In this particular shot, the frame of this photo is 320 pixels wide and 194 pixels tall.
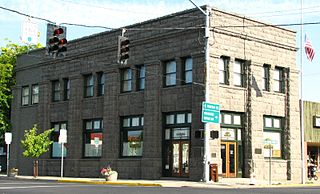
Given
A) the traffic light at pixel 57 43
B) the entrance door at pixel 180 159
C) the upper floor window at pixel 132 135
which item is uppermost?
the traffic light at pixel 57 43

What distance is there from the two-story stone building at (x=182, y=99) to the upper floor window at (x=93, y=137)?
7 centimetres

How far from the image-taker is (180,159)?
34.7 metres

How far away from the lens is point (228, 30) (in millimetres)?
34469

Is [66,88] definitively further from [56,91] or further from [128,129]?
[128,129]

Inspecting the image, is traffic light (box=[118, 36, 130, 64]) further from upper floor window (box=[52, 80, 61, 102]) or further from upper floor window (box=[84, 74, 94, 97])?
upper floor window (box=[52, 80, 61, 102])

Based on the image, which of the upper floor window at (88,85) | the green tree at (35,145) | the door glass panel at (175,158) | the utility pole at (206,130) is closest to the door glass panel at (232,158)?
the door glass panel at (175,158)

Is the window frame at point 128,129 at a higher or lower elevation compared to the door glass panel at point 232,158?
higher

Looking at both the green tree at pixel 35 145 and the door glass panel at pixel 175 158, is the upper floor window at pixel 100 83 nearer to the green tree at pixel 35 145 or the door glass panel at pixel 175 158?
the green tree at pixel 35 145

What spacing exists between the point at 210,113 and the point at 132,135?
28.5 feet

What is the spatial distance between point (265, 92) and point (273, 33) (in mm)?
4199

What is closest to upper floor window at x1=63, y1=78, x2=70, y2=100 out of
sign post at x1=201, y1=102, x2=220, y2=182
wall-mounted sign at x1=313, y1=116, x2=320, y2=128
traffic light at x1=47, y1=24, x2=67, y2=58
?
sign post at x1=201, y1=102, x2=220, y2=182

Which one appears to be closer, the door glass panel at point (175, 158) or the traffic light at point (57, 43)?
the traffic light at point (57, 43)

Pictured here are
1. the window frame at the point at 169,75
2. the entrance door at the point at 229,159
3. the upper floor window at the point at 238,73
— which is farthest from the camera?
the window frame at the point at 169,75

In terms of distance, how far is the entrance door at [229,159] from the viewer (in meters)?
34.1
